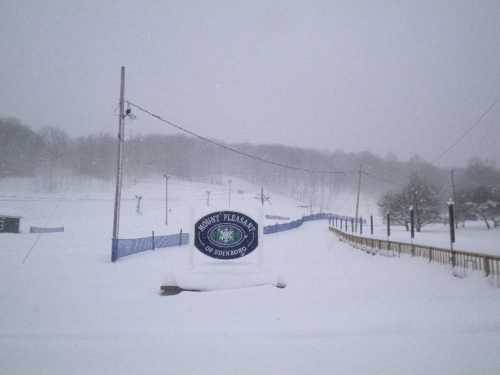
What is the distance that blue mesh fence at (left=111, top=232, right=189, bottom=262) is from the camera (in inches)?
488

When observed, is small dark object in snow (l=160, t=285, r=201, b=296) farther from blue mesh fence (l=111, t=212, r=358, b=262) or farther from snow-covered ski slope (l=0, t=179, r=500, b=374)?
blue mesh fence (l=111, t=212, r=358, b=262)

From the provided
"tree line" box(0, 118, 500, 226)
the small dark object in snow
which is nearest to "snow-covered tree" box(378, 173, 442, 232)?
"tree line" box(0, 118, 500, 226)

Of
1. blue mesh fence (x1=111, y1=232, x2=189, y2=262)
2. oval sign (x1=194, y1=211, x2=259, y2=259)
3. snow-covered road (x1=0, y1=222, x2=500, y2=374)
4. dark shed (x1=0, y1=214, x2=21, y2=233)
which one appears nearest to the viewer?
snow-covered road (x1=0, y1=222, x2=500, y2=374)

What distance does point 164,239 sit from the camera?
19.6 m

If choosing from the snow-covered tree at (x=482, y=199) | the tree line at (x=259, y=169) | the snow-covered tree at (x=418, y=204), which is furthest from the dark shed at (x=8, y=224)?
the snow-covered tree at (x=482, y=199)

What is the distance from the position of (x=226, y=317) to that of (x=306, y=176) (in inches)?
4672

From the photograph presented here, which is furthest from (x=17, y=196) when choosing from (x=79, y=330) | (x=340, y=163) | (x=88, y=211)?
(x=340, y=163)

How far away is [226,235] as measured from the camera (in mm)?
8070

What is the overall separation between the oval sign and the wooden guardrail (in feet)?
23.9

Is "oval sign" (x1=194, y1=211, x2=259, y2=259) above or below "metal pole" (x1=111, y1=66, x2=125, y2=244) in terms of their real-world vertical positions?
below

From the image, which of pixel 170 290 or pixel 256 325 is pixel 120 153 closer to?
pixel 170 290

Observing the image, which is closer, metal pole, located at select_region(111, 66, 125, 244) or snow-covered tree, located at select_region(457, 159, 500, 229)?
metal pole, located at select_region(111, 66, 125, 244)

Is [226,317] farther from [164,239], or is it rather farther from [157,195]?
[157,195]

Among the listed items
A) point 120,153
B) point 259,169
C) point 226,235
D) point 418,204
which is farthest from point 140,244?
point 259,169
